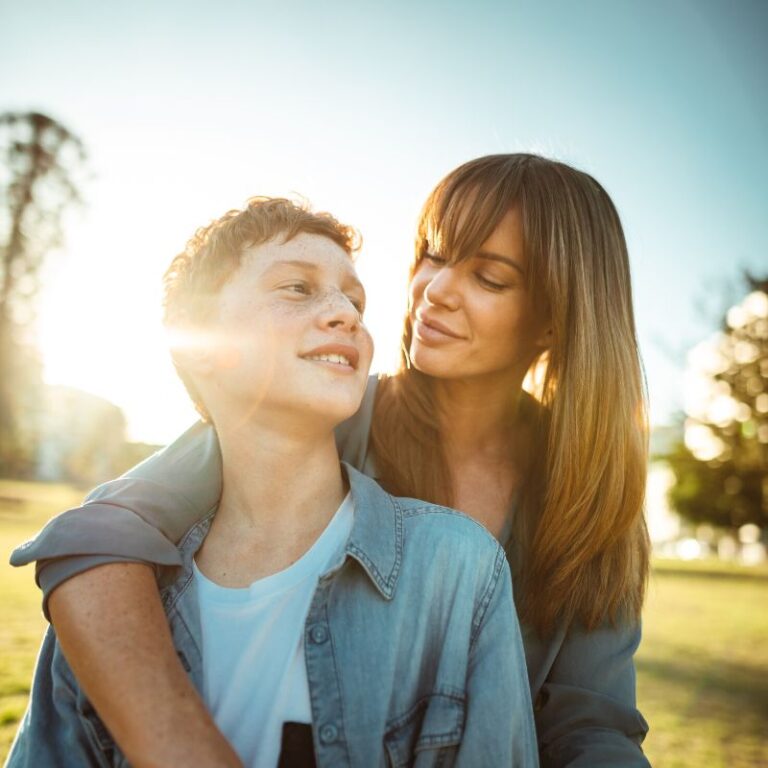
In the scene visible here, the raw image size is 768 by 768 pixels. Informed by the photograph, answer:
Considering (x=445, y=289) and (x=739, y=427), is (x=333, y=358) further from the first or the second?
(x=739, y=427)

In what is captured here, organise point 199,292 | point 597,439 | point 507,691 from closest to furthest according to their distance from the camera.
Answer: point 507,691
point 199,292
point 597,439

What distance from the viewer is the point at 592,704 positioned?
2527 mm

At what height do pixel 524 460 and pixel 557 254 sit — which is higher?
pixel 557 254

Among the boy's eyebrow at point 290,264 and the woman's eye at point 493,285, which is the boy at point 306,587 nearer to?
the boy's eyebrow at point 290,264

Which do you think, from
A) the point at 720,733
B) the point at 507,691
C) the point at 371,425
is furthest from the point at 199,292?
the point at 720,733

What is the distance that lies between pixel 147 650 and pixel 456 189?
7.57ft

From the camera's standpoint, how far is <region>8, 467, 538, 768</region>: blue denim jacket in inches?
71.9

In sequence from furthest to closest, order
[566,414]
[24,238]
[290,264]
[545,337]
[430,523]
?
[24,238], [545,337], [566,414], [290,264], [430,523]

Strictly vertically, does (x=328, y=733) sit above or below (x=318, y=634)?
below

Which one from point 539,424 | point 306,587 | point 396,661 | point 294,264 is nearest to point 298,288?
point 294,264

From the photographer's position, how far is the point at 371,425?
3166 millimetres

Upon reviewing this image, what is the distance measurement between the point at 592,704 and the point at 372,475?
122 centimetres

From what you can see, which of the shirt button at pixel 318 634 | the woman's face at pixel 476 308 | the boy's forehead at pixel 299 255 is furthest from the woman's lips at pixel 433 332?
the shirt button at pixel 318 634

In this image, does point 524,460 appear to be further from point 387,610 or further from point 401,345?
point 387,610
